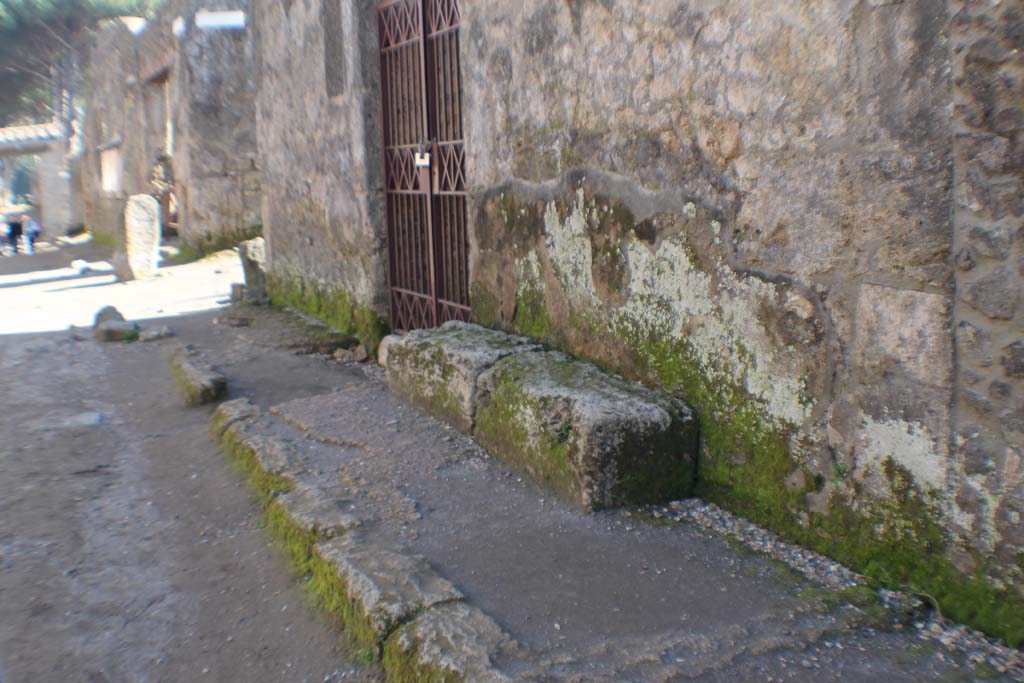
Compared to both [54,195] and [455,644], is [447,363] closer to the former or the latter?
[455,644]

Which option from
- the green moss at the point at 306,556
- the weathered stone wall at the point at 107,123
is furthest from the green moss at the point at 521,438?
the weathered stone wall at the point at 107,123

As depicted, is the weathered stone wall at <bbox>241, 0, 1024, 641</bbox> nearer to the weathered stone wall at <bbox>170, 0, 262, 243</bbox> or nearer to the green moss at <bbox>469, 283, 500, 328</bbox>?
the green moss at <bbox>469, 283, 500, 328</bbox>

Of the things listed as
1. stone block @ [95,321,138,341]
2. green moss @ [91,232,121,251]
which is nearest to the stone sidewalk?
stone block @ [95,321,138,341]

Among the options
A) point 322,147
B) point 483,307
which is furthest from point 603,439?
point 322,147

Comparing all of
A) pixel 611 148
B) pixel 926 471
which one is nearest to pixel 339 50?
pixel 611 148

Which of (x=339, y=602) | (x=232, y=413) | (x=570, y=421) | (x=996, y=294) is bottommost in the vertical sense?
(x=339, y=602)

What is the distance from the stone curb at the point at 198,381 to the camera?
4.93 m

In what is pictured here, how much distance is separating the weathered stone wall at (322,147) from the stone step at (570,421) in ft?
6.59

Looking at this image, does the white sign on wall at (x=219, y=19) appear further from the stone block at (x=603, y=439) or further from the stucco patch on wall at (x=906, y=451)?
the stucco patch on wall at (x=906, y=451)

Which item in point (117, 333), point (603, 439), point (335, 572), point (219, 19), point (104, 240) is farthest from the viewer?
point (104, 240)

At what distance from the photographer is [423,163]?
4.97 metres

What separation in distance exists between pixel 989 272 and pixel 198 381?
13.0 ft

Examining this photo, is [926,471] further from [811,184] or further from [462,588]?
[462,588]

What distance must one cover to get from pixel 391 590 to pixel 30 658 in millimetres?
1000
